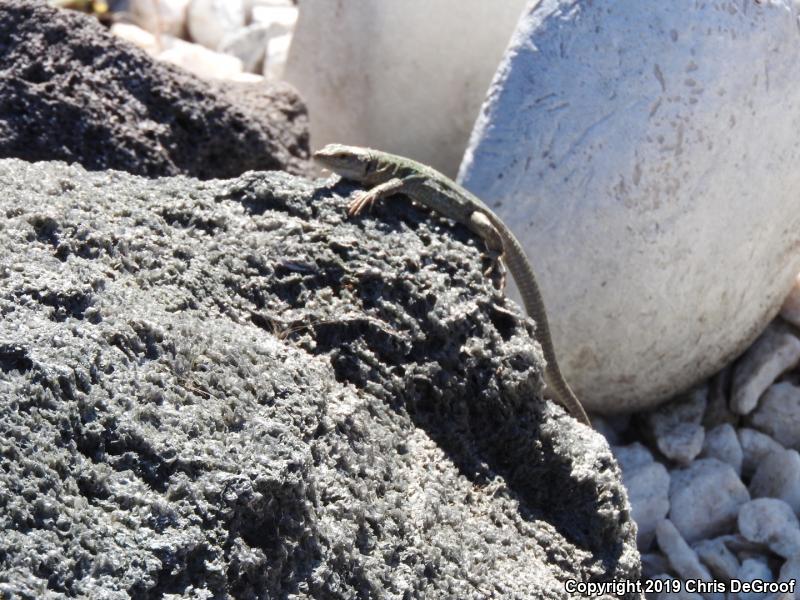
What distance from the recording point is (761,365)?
181 inches

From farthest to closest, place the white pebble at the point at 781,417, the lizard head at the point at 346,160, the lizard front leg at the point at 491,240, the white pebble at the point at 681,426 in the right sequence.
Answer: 1. the white pebble at the point at 781,417
2. the white pebble at the point at 681,426
3. the lizard head at the point at 346,160
4. the lizard front leg at the point at 491,240

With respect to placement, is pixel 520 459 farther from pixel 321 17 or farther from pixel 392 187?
pixel 321 17

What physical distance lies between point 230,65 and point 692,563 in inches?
177

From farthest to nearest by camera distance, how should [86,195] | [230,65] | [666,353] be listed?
[230,65] < [666,353] < [86,195]

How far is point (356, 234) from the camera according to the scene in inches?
118

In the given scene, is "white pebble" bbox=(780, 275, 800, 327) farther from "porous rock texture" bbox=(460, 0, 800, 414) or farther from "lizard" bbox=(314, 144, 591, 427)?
"lizard" bbox=(314, 144, 591, 427)

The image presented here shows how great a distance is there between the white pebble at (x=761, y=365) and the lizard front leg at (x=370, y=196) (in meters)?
2.06

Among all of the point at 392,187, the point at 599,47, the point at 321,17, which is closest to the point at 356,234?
the point at 392,187

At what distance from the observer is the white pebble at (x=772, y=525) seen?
394cm

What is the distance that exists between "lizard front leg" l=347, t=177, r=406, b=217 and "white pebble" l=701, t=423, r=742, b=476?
1.95 metres

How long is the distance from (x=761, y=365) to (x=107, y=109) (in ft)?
9.34

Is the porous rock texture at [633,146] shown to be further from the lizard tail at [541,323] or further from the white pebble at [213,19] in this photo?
the white pebble at [213,19]

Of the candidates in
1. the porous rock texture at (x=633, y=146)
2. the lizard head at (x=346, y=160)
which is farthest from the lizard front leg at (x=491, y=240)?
the porous rock texture at (x=633, y=146)

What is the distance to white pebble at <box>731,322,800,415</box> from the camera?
14.9 feet
